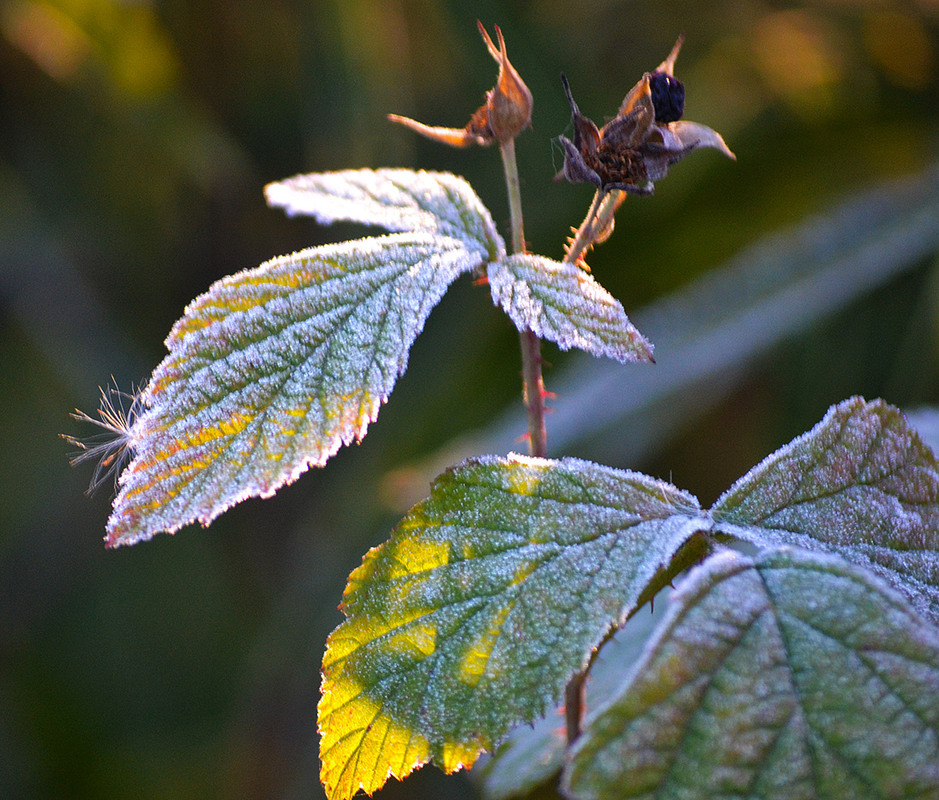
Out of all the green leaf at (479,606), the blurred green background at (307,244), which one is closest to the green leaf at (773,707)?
the green leaf at (479,606)

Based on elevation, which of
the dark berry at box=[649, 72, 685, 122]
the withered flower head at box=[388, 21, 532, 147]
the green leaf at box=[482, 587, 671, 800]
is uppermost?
the withered flower head at box=[388, 21, 532, 147]

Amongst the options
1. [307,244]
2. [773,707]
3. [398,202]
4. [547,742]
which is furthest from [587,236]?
[307,244]

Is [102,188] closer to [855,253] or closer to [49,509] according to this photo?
[49,509]

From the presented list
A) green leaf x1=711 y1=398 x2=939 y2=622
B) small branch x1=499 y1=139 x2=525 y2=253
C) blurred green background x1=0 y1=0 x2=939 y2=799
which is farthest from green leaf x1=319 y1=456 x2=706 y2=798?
blurred green background x1=0 y1=0 x2=939 y2=799

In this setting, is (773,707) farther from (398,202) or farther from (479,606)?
(398,202)

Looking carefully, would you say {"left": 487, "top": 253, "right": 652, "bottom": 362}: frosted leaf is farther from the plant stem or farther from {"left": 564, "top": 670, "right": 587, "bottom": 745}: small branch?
{"left": 564, "top": 670, "right": 587, "bottom": 745}: small branch

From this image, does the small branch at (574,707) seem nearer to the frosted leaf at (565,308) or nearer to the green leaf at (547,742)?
the green leaf at (547,742)

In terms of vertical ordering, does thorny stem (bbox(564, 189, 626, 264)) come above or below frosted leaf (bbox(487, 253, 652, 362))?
above
